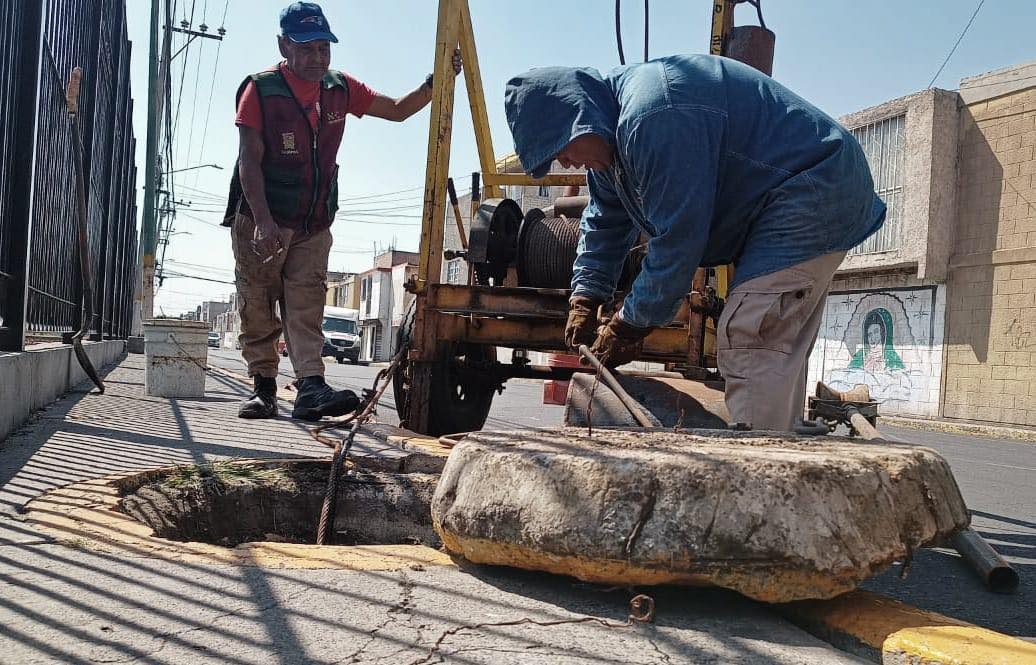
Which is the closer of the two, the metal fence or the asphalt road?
the asphalt road

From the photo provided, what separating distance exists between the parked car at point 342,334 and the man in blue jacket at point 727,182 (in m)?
35.4

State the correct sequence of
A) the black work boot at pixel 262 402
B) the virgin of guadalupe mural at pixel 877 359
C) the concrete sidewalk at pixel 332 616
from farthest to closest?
the virgin of guadalupe mural at pixel 877 359
the black work boot at pixel 262 402
the concrete sidewalk at pixel 332 616

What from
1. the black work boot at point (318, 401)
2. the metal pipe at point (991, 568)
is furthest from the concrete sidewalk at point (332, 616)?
the black work boot at point (318, 401)

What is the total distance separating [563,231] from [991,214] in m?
14.5

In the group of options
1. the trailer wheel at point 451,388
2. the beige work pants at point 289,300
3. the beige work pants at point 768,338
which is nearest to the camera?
the beige work pants at point 768,338

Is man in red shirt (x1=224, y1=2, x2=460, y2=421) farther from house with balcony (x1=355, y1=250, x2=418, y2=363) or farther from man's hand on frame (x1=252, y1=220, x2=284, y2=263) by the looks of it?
house with balcony (x1=355, y1=250, x2=418, y2=363)

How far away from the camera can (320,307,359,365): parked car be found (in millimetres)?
37469

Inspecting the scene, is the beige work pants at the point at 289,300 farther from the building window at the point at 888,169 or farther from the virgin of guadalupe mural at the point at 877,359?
the virgin of guadalupe mural at the point at 877,359

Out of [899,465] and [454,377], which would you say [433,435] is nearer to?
[454,377]

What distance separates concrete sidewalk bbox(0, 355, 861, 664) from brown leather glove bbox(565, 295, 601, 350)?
1.31 metres

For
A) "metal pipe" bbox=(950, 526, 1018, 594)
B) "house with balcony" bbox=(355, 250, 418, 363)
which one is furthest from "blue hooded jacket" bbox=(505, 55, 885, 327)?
"house with balcony" bbox=(355, 250, 418, 363)

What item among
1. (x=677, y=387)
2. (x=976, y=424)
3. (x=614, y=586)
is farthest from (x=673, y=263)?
A: (x=976, y=424)

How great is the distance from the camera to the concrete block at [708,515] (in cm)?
176

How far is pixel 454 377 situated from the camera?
5176 mm
